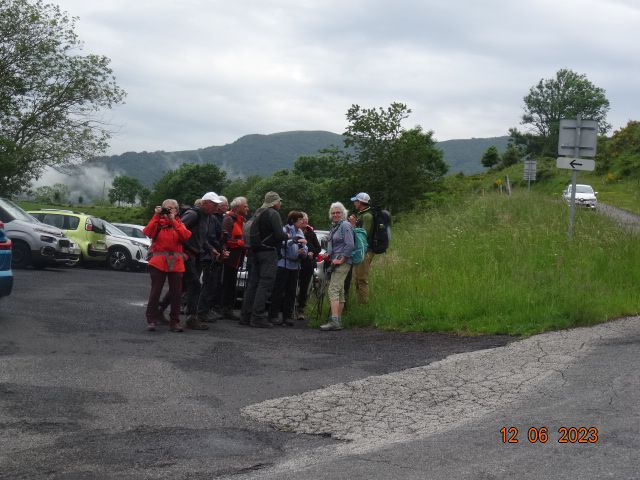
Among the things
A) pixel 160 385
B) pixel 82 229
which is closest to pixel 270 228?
pixel 160 385

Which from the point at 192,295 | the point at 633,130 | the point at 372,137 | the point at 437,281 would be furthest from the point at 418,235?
the point at 633,130

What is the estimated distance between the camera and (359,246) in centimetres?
1297

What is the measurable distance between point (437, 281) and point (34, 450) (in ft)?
30.3

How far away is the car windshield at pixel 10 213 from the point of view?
21.1 meters

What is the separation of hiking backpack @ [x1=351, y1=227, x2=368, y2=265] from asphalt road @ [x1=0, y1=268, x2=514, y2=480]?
1.25 m

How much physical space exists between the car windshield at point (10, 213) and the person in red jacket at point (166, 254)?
37.0 feet

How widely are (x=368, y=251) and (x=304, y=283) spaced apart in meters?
1.32

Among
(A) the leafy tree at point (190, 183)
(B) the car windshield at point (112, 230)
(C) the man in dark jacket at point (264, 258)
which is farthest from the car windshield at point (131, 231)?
(A) the leafy tree at point (190, 183)

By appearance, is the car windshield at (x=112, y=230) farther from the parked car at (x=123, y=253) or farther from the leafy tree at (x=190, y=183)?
the leafy tree at (x=190, y=183)

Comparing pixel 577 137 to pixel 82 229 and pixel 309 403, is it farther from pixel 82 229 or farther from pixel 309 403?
pixel 82 229

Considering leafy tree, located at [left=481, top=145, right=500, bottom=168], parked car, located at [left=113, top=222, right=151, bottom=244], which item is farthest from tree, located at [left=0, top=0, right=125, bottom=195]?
leafy tree, located at [left=481, top=145, right=500, bottom=168]

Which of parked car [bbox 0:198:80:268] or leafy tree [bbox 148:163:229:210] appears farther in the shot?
leafy tree [bbox 148:163:229:210]

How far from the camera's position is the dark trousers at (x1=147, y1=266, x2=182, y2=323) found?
445 inches

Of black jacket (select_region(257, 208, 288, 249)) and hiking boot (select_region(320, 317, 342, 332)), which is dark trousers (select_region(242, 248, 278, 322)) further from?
hiking boot (select_region(320, 317, 342, 332))
